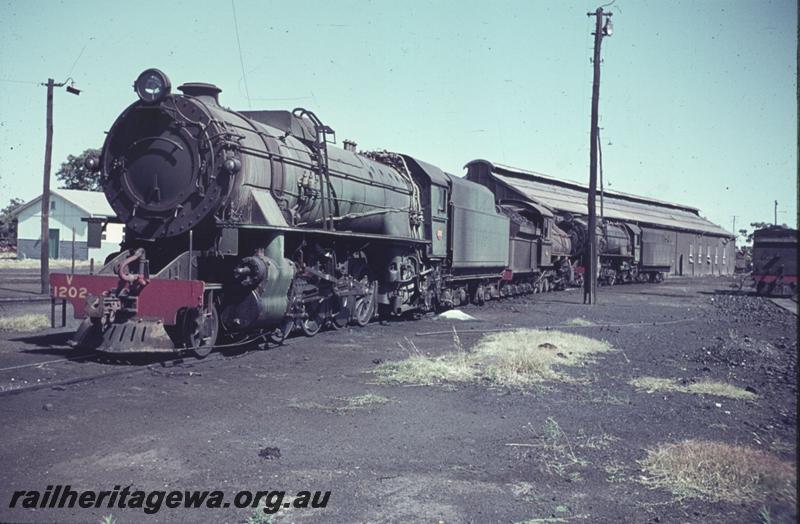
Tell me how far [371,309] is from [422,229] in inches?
111

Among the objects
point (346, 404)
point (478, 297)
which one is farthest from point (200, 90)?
point (478, 297)

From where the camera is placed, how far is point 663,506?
4035mm

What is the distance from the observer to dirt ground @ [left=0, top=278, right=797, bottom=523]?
13.3ft

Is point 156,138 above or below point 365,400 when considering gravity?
above

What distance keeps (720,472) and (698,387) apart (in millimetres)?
3405

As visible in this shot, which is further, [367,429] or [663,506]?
[367,429]

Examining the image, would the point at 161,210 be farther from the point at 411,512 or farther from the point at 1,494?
the point at 411,512

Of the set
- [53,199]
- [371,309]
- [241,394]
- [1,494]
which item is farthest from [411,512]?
[53,199]

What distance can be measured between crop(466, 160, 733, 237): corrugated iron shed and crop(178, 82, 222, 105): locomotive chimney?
90.1ft

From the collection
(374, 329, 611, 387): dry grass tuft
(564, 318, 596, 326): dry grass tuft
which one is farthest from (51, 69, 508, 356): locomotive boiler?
(564, 318, 596, 326): dry grass tuft

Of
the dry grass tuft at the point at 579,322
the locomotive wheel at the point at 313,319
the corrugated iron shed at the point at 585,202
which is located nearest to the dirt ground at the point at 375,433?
the locomotive wheel at the point at 313,319

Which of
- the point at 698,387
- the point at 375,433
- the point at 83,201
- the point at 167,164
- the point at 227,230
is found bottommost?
the point at 375,433

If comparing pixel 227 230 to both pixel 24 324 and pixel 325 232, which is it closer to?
pixel 325 232

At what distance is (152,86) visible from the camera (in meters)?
8.93
